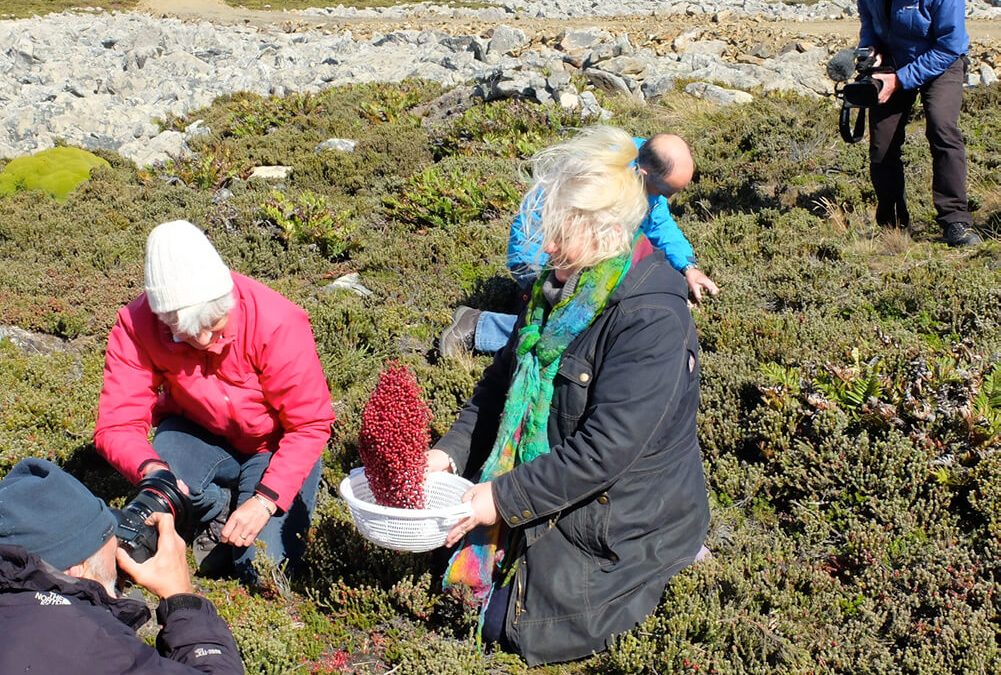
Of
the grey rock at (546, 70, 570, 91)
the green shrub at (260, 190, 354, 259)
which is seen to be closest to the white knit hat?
the green shrub at (260, 190, 354, 259)

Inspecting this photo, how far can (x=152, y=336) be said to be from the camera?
11.9ft

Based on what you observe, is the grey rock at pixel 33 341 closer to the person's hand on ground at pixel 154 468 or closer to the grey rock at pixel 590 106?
the person's hand on ground at pixel 154 468

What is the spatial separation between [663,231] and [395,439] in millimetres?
3192

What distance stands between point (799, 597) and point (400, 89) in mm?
13506

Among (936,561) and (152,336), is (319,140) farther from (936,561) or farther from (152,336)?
(936,561)

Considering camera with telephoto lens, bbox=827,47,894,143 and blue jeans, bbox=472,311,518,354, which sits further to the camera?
camera with telephoto lens, bbox=827,47,894,143

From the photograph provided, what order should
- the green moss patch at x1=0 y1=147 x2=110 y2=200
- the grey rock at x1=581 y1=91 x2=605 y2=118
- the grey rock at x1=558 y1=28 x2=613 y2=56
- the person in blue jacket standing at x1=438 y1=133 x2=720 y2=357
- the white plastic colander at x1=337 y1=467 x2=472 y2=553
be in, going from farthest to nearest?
the grey rock at x1=558 y1=28 x2=613 y2=56 → the grey rock at x1=581 y1=91 x2=605 y2=118 → the green moss patch at x1=0 y1=147 x2=110 y2=200 → the person in blue jacket standing at x1=438 y1=133 x2=720 y2=357 → the white plastic colander at x1=337 y1=467 x2=472 y2=553

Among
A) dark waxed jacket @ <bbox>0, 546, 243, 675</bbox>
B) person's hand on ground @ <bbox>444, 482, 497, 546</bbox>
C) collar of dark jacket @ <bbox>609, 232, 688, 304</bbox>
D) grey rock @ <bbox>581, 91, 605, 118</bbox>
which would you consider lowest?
grey rock @ <bbox>581, 91, 605, 118</bbox>

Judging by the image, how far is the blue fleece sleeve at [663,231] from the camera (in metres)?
5.41

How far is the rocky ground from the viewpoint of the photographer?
13.7 metres

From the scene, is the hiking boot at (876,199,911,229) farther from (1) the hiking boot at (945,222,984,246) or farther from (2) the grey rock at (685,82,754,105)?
(2) the grey rock at (685,82,754,105)

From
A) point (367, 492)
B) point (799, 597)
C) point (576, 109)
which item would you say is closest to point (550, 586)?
point (367, 492)

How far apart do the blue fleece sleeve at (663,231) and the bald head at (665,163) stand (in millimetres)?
159

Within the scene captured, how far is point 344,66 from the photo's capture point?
19.7 m
